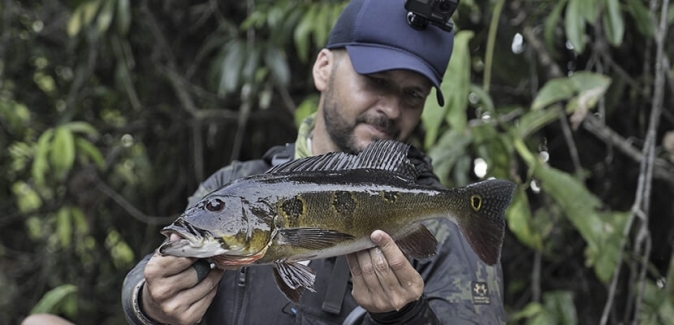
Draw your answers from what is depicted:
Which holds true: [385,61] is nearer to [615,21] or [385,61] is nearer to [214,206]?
→ [214,206]

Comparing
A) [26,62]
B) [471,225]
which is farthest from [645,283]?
[26,62]

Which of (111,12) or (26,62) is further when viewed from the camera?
(26,62)

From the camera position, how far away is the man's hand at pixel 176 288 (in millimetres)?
1405

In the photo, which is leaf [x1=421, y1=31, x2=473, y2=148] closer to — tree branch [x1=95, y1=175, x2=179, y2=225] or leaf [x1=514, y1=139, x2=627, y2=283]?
leaf [x1=514, y1=139, x2=627, y2=283]

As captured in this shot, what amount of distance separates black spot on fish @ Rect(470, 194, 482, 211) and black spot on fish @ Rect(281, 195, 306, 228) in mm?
348

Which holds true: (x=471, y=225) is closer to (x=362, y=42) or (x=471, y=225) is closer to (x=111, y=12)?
(x=362, y=42)

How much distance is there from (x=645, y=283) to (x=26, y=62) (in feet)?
10.4

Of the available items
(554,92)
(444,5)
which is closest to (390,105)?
(444,5)

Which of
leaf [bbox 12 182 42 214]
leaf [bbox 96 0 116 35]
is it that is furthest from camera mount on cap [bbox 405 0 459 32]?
leaf [bbox 12 182 42 214]

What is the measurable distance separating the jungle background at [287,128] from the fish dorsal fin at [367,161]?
2.71ft

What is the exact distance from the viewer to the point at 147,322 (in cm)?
160

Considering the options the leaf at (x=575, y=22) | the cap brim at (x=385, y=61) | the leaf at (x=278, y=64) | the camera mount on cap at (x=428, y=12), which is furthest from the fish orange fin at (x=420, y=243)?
the leaf at (x=278, y=64)

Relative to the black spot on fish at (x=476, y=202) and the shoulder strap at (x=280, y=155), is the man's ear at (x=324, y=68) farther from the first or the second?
the black spot on fish at (x=476, y=202)

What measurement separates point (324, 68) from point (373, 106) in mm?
258
